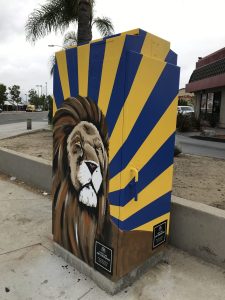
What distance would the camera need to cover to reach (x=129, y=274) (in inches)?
103

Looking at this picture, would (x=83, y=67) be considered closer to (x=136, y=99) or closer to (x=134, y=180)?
(x=136, y=99)

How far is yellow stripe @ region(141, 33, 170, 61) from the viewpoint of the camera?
2396 millimetres

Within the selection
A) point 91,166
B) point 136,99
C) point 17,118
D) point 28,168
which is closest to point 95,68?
point 136,99

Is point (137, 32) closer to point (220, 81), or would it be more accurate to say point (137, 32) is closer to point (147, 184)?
point (147, 184)

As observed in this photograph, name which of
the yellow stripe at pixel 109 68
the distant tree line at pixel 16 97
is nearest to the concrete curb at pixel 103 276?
the yellow stripe at pixel 109 68

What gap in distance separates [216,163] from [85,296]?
4.74m

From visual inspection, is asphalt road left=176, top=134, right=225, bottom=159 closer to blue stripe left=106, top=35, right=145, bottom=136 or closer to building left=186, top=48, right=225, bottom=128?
blue stripe left=106, top=35, right=145, bottom=136

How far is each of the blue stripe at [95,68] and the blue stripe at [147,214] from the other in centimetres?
105

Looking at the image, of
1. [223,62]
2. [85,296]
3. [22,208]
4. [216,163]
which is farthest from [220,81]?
[85,296]

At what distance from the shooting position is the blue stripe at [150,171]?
7.92 ft

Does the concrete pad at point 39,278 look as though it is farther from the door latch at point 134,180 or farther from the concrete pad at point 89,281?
the door latch at point 134,180

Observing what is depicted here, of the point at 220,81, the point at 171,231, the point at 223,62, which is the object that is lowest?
the point at 171,231

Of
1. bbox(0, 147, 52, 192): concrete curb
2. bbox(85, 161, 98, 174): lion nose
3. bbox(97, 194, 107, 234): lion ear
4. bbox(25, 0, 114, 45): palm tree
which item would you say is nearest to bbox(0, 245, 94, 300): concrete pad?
bbox(97, 194, 107, 234): lion ear

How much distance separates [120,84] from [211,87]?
19.6 metres
